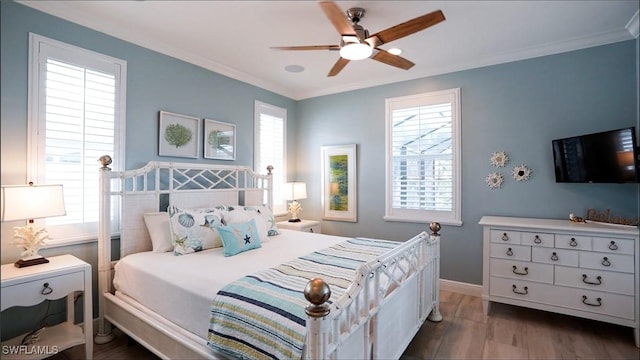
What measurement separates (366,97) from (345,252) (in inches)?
98.6

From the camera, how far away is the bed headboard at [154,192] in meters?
2.69

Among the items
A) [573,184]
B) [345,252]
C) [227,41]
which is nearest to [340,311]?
[345,252]

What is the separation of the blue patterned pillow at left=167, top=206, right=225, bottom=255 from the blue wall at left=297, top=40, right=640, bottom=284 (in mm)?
2201

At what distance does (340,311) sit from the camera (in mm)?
1513

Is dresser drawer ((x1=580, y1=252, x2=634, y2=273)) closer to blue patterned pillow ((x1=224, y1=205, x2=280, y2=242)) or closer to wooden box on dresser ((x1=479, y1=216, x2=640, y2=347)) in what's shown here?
wooden box on dresser ((x1=479, y1=216, x2=640, y2=347))

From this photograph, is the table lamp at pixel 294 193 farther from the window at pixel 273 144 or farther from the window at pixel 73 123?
the window at pixel 73 123

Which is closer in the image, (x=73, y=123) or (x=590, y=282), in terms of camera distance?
(x=73, y=123)

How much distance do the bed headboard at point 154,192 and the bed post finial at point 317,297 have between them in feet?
7.06

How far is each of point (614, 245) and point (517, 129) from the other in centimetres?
139

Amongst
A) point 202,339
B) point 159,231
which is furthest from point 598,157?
point 159,231

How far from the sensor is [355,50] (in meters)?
2.39

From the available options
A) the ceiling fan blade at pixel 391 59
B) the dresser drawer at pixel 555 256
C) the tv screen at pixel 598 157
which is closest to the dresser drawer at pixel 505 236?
the dresser drawer at pixel 555 256

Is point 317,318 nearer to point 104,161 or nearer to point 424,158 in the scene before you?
point 104,161

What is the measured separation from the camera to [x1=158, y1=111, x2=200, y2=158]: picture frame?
3236mm
